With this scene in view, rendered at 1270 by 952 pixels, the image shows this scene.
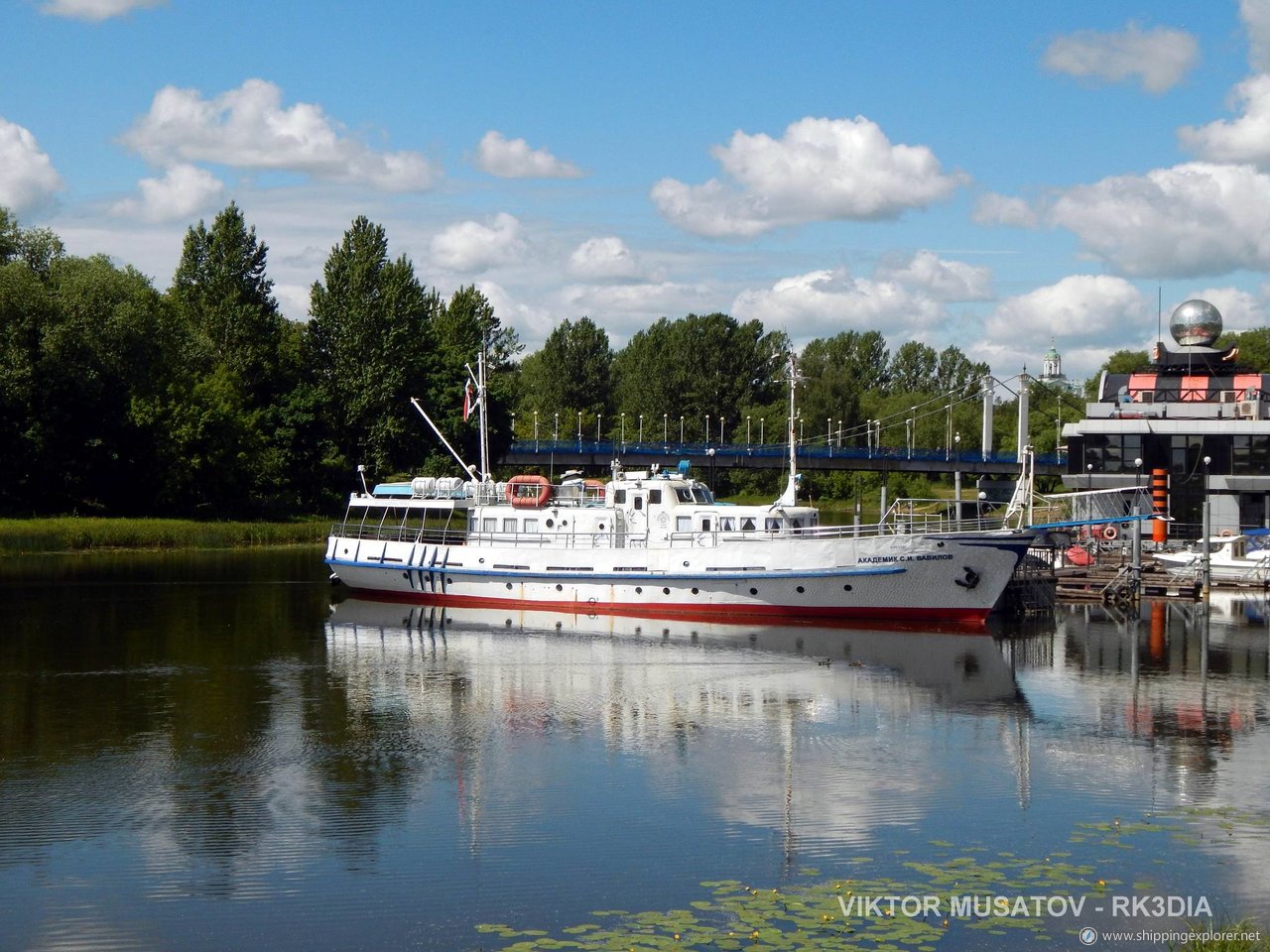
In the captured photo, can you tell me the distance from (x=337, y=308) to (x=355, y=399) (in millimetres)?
7568

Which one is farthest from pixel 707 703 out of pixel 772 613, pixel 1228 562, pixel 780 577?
pixel 1228 562

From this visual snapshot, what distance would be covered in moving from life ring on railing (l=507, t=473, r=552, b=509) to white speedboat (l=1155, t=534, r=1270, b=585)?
92.5 ft

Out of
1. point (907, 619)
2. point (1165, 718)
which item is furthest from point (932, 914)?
point (907, 619)

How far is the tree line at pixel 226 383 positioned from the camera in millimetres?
84250

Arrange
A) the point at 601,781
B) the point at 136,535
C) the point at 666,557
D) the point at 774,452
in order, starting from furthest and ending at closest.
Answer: the point at 774,452, the point at 136,535, the point at 666,557, the point at 601,781

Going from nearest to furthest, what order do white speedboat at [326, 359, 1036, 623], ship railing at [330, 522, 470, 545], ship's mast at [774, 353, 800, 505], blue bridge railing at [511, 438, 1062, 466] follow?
1. white speedboat at [326, 359, 1036, 623]
2. ship's mast at [774, 353, 800, 505]
3. ship railing at [330, 522, 470, 545]
4. blue bridge railing at [511, 438, 1062, 466]

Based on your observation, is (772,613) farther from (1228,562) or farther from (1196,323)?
(1196,323)

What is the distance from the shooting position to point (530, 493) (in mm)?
56969

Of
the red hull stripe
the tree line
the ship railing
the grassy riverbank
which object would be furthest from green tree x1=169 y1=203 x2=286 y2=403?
the red hull stripe

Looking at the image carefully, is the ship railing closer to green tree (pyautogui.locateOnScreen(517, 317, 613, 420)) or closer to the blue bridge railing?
the blue bridge railing

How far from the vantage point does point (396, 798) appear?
2659 centimetres

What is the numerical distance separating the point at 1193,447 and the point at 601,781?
6656cm

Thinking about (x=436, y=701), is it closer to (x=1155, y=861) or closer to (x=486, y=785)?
(x=486, y=785)

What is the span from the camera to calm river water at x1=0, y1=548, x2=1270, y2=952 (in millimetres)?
20688
